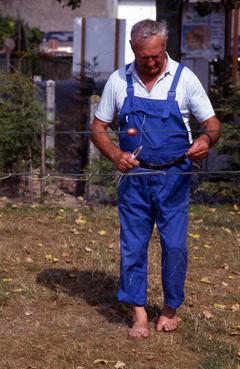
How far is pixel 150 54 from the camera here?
5355mm

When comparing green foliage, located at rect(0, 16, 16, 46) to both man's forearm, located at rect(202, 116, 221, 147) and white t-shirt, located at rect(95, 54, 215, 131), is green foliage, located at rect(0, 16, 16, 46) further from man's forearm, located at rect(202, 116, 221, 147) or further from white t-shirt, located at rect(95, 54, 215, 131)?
man's forearm, located at rect(202, 116, 221, 147)

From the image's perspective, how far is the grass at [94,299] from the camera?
536 cm

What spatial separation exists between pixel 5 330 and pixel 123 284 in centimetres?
77

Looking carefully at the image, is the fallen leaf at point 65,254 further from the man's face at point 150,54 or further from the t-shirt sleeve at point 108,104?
the man's face at point 150,54

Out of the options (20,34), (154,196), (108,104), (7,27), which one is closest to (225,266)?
(154,196)

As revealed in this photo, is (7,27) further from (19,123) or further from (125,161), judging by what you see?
(125,161)

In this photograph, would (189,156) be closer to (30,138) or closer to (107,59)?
(30,138)

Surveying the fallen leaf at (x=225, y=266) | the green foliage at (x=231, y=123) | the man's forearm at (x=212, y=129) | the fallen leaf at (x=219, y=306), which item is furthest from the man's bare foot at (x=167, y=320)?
the green foliage at (x=231, y=123)

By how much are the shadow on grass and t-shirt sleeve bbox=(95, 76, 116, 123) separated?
1.31 meters

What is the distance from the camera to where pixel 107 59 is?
18.2 meters

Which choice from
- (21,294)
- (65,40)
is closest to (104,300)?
(21,294)

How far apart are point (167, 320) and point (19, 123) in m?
5.44

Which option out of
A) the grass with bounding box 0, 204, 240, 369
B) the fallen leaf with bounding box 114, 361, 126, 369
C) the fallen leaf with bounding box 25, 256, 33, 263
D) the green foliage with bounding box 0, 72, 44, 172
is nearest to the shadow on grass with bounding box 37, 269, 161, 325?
the grass with bounding box 0, 204, 240, 369

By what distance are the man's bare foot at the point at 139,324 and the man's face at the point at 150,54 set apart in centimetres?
142
